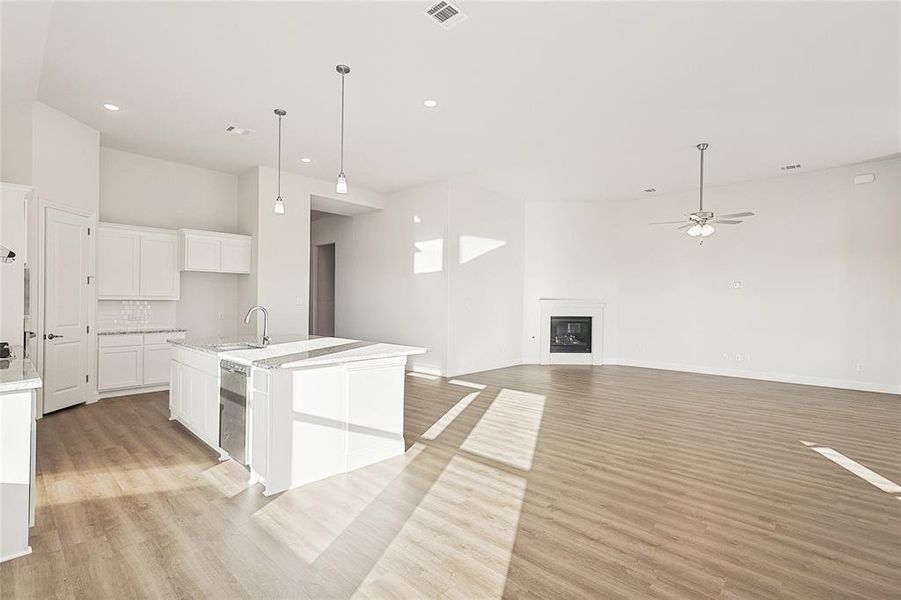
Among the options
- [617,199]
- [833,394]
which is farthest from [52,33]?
[833,394]

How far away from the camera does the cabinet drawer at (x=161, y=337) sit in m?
5.93

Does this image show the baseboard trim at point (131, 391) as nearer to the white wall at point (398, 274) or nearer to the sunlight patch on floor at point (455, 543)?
the white wall at point (398, 274)

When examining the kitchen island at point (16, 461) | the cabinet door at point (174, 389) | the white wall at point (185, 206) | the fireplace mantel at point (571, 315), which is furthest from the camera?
the fireplace mantel at point (571, 315)

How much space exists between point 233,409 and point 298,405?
64 centimetres

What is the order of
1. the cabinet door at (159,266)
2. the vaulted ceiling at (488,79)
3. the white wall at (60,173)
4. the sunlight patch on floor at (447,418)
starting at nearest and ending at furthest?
the vaulted ceiling at (488,79), the sunlight patch on floor at (447,418), the white wall at (60,173), the cabinet door at (159,266)

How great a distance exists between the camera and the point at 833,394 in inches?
250

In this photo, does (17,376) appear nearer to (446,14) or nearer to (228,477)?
(228,477)

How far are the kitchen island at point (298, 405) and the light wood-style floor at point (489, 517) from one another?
0.16 m

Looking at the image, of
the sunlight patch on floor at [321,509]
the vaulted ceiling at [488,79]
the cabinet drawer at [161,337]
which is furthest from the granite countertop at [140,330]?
the sunlight patch on floor at [321,509]

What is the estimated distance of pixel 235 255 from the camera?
6680mm

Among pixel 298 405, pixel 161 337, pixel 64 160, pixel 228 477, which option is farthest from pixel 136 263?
pixel 298 405

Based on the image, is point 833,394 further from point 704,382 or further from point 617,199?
point 617,199

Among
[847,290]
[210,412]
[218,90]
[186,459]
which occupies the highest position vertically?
[218,90]

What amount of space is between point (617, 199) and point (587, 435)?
6013 mm
